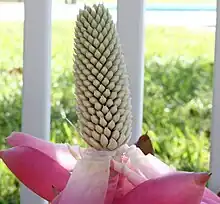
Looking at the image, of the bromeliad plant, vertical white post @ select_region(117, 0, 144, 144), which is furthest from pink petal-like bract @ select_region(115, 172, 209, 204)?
vertical white post @ select_region(117, 0, 144, 144)

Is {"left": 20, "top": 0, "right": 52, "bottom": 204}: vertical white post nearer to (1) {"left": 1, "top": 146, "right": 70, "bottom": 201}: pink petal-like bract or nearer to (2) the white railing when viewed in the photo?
(2) the white railing

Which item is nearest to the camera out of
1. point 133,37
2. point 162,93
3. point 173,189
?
point 173,189

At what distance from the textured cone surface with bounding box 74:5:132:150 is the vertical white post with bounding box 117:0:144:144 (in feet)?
1.22

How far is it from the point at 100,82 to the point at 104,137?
51mm

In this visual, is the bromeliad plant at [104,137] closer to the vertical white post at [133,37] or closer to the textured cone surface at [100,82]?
the textured cone surface at [100,82]

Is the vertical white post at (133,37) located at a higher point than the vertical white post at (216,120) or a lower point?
higher

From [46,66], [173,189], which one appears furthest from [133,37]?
[173,189]

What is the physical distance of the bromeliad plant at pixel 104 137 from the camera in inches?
20.7

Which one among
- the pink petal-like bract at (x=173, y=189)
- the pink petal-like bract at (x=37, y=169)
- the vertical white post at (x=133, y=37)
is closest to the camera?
the pink petal-like bract at (x=173, y=189)

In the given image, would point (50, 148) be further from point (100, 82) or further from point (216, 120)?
point (216, 120)

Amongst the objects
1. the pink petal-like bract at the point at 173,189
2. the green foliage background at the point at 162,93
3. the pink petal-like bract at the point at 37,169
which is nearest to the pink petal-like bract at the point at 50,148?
the pink petal-like bract at the point at 37,169

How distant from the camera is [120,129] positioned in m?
0.55

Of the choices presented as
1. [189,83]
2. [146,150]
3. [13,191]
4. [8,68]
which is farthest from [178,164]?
[146,150]

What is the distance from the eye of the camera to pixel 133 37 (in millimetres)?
918
